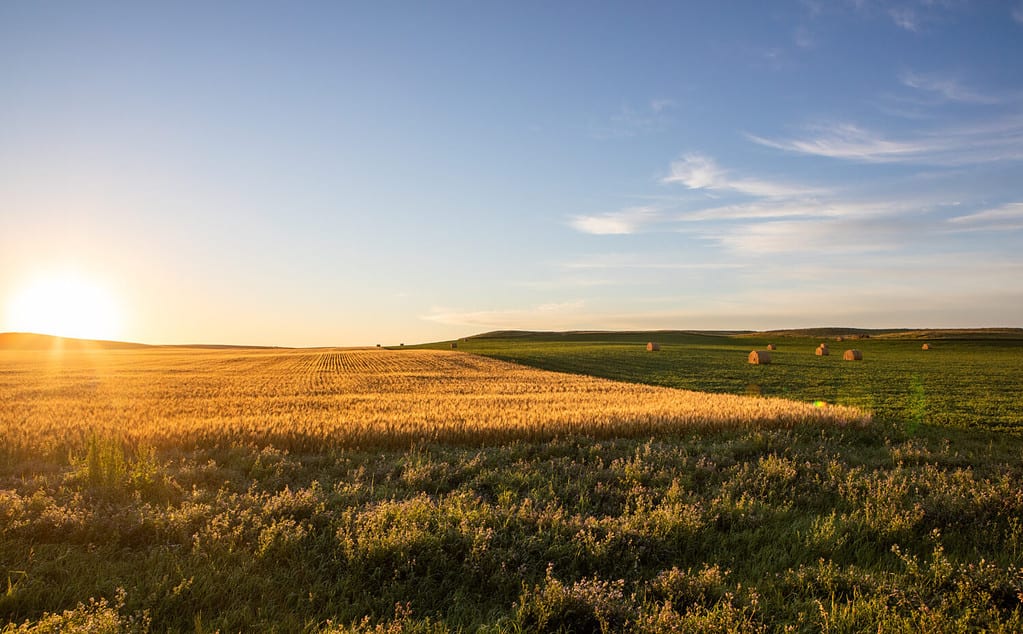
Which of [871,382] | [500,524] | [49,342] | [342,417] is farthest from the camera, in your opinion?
[49,342]

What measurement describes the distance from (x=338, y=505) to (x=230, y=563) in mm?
1958

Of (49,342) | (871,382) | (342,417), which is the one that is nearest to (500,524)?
(342,417)

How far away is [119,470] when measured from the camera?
339 inches

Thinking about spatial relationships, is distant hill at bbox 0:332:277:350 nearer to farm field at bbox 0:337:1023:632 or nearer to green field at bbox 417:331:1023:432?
green field at bbox 417:331:1023:432

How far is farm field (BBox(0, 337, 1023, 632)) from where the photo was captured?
Result: 5.18 metres

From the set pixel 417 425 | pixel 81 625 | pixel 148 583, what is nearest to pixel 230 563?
pixel 148 583

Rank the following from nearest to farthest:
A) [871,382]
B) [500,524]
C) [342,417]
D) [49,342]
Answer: [500,524] → [342,417] → [871,382] → [49,342]

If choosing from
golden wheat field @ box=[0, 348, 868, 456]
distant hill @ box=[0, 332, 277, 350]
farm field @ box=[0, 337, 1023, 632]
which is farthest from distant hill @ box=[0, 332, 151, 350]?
farm field @ box=[0, 337, 1023, 632]

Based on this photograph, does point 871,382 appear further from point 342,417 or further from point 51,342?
point 51,342

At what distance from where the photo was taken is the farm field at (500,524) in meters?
5.18

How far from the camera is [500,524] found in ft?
23.2

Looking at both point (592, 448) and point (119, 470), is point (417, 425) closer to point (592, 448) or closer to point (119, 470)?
point (592, 448)

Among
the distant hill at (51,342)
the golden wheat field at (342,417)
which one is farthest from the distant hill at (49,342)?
the golden wheat field at (342,417)

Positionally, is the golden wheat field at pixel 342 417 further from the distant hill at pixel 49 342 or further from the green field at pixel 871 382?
the distant hill at pixel 49 342
